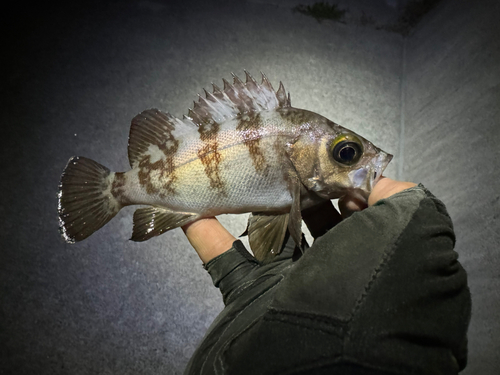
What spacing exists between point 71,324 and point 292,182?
1.26m

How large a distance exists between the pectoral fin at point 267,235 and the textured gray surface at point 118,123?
0.53 meters

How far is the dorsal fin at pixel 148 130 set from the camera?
3.57ft

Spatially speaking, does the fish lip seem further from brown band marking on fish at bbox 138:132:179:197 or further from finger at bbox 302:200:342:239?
brown band marking on fish at bbox 138:132:179:197

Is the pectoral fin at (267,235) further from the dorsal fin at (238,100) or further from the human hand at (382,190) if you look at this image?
the dorsal fin at (238,100)

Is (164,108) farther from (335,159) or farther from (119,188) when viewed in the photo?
(335,159)

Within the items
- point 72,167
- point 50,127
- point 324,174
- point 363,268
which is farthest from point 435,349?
point 50,127

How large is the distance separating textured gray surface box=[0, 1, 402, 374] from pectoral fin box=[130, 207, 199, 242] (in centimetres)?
44

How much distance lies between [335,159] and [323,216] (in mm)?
406

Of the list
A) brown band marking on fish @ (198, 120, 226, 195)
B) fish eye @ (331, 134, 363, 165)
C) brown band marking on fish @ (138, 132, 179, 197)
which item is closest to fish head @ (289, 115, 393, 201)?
fish eye @ (331, 134, 363, 165)

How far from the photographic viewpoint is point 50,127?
150 centimetres

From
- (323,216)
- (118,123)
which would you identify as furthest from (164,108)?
(323,216)

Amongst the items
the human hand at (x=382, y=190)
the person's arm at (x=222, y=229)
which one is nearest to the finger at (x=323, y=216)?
the person's arm at (x=222, y=229)

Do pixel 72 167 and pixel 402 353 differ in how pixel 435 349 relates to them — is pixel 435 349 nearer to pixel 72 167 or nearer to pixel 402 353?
pixel 402 353

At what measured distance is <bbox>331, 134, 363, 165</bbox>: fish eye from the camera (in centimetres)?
93
